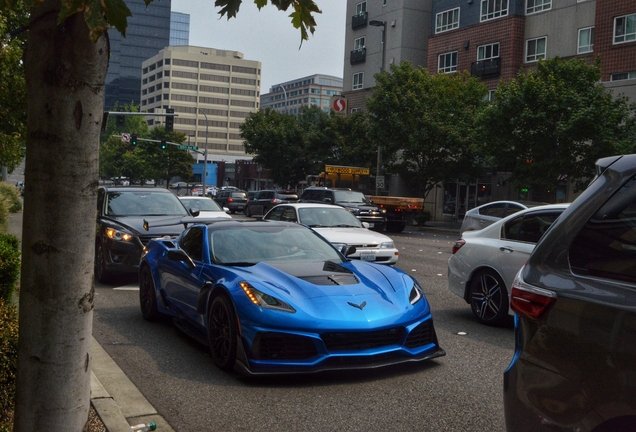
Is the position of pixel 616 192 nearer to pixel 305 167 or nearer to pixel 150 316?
pixel 150 316

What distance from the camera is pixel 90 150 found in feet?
12.3

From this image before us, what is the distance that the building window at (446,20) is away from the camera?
163 feet

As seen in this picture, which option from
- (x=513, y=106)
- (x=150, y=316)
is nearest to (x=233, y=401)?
(x=150, y=316)

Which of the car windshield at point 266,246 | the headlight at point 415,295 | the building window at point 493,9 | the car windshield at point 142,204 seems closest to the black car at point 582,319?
the headlight at point 415,295

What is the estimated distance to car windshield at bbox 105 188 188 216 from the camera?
14.0m

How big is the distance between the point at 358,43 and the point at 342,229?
46.8 m

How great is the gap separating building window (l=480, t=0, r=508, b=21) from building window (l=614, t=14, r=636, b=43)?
902 cm

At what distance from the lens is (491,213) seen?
22625mm

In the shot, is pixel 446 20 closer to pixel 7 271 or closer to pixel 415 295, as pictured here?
pixel 415 295

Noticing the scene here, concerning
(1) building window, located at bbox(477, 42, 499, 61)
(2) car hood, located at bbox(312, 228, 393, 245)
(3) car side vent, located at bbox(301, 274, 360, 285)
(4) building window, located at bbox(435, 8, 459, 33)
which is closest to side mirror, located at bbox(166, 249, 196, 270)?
(3) car side vent, located at bbox(301, 274, 360, 285)

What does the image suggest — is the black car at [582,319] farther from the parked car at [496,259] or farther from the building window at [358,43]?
the building window at [358,43]

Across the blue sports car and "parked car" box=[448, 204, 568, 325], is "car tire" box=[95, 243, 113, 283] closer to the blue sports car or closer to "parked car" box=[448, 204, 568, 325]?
the blue sports car

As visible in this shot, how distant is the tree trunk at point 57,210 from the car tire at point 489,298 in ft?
20.1

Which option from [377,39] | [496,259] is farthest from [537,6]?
[496,259]
